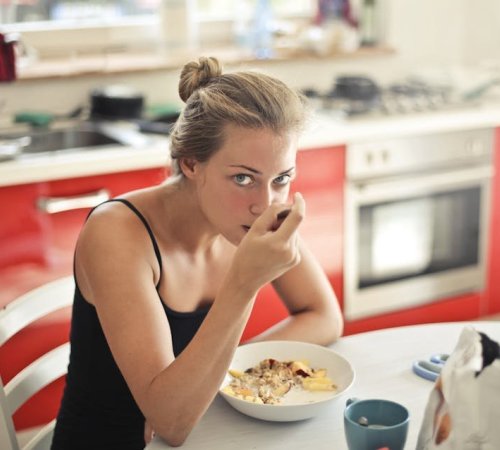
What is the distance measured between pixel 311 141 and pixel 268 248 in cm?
141

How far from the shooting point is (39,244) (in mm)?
2186

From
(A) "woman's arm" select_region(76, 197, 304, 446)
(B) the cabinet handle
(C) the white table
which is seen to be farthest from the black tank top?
(B) the cabinet handle

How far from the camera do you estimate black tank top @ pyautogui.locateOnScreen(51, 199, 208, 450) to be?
4.59 ft

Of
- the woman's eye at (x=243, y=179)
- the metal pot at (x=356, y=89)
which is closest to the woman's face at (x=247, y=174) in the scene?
the woman's eye at (x=243, y=179)

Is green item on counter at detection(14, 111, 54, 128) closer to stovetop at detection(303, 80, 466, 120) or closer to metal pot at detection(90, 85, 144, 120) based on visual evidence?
metal pot at detection(90, 85, 144, 120)

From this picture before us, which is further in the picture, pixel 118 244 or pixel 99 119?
pixel 99 119

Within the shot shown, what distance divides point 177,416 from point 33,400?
1.30 meters

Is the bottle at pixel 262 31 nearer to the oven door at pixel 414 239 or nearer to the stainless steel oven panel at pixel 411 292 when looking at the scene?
the oven door at pixel 414 239

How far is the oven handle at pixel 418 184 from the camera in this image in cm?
260

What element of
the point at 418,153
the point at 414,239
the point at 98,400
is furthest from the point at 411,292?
the point at 98,400

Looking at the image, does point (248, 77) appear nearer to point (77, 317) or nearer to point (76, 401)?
point (77, 317)

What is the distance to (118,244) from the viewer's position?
4.23 feet

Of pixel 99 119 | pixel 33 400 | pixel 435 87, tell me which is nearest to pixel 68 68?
pixel 99 119

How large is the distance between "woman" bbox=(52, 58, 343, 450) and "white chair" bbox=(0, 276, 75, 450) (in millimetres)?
28
